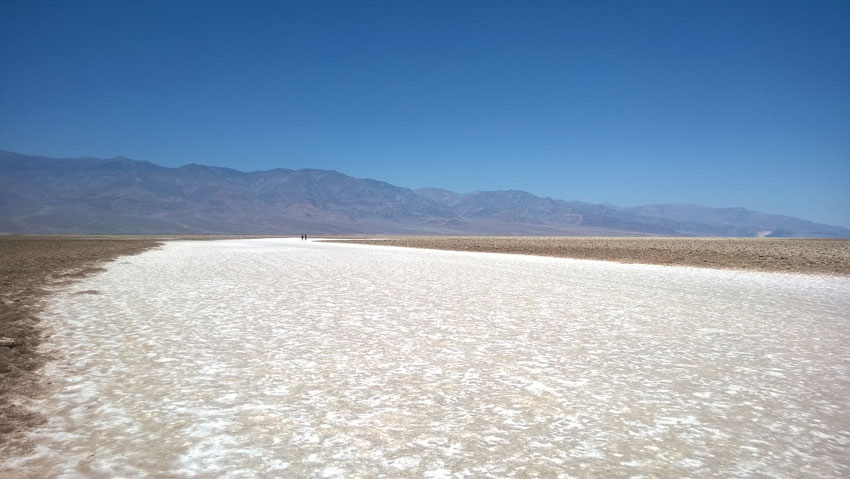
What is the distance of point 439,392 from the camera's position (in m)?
4.75

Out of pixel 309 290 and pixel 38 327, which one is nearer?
pixel 38 327

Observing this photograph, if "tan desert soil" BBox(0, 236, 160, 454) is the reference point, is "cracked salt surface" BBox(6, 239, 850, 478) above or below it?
above

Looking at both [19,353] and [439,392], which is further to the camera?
[19,353]

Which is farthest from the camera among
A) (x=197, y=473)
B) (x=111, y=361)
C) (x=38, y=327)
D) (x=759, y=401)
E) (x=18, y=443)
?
(x=38, y=327)

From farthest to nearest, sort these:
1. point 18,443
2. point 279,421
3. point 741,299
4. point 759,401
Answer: point 741,299
point 759,401
point 279,421
point 18,443

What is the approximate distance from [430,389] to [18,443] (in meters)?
3.11

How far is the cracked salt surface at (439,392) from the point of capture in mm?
3383

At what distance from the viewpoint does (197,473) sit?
3.18 meters

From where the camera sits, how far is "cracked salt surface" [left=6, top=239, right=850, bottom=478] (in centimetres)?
338

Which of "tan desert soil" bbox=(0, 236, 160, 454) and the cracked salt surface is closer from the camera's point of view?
the cracked salt surface

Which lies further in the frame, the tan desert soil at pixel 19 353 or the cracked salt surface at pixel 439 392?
the tan desert soil at pixel 19 353

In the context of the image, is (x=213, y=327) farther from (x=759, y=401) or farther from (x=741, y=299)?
(x=741, y=299)

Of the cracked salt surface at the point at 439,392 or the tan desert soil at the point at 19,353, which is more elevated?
the cracked salt surface at the point at 439,392

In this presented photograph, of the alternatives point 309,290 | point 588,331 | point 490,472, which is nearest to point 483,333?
point 588,331
